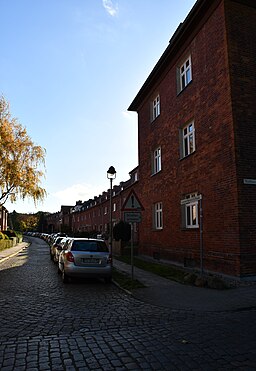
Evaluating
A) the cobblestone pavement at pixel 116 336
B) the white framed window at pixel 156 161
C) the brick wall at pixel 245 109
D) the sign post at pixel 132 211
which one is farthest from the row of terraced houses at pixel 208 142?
the cobblestone pavement at pixel 116 336

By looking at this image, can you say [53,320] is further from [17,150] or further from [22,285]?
[17,150]

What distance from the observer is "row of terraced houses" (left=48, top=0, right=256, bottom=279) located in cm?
1094

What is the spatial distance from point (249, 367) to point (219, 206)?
26.5ft

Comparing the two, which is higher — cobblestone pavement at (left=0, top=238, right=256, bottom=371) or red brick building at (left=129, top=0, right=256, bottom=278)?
red brick building at (left=129, top=0, right=256, bottom=278)

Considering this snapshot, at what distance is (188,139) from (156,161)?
182 inches

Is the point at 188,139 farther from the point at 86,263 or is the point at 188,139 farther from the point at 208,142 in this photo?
the point at 86,263

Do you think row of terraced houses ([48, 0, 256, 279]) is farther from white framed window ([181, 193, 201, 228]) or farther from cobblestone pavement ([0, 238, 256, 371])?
cobblestone pavement ([0, 238, 256, 371])

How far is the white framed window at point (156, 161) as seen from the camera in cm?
1897

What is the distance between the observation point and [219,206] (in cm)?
1177

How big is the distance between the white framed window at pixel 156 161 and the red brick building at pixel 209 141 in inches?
22.2

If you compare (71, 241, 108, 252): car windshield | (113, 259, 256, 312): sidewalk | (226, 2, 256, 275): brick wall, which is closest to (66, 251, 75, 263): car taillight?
(71, 241, 108, 252): car windshield

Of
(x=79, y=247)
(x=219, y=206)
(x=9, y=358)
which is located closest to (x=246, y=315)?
(x=9, y=358)

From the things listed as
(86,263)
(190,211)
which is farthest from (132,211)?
(190,211)

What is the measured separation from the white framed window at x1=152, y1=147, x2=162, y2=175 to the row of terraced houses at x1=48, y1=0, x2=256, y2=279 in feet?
0.73
